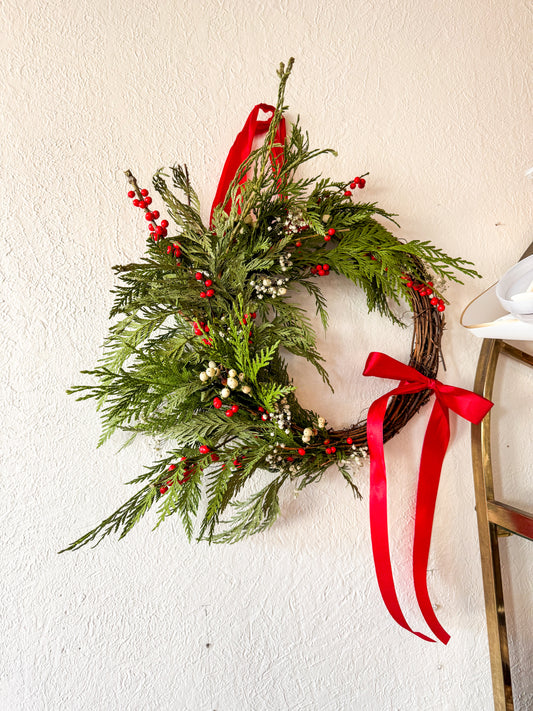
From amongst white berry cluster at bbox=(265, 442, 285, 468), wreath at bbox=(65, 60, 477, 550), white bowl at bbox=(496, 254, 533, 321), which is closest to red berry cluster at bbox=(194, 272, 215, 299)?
wreath at bbox=(65, 60, 477, 550)

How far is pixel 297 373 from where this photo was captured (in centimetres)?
90

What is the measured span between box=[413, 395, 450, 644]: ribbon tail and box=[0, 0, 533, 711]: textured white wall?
0.05 meters

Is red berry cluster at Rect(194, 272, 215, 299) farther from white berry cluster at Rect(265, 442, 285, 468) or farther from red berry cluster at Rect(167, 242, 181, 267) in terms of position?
white berry cluster at Rect(265, 442, 285, 468)

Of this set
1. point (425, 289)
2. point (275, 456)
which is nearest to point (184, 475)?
point (275, 456)

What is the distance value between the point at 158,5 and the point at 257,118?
0.24 m

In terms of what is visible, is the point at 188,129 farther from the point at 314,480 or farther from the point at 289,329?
the point at 314,480

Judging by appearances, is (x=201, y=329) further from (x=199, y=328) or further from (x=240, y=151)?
(x=240, y=151)

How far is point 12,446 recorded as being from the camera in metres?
0.82

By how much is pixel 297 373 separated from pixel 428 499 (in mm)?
308

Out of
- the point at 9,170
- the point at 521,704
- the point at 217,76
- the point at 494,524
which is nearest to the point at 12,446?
the point at 9,170

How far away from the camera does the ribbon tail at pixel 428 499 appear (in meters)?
0.86

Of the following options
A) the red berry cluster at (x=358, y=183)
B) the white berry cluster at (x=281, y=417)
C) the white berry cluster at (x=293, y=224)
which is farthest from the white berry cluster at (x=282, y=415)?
the red berry cluster at (x=358, y=183)

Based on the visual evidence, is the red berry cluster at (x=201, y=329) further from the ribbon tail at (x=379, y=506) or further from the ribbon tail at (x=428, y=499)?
the ribbon tail at (x=428, y=499)

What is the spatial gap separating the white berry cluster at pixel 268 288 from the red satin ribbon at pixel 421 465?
0.61 ft
